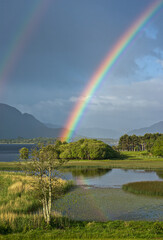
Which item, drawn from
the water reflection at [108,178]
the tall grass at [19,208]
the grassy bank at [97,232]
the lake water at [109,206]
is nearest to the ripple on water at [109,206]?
the lake water at [109,206]

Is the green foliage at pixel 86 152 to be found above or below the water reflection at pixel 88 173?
above

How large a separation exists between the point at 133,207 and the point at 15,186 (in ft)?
60.0

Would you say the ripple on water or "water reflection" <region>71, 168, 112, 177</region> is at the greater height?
"water reflection" <region>71, 168, 112, 177</region>

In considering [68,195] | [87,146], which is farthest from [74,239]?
[87,146]

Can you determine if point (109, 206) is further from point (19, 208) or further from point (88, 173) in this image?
point (88, 173)

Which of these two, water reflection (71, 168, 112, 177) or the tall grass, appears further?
water reflection (71, 168, 112, 177)

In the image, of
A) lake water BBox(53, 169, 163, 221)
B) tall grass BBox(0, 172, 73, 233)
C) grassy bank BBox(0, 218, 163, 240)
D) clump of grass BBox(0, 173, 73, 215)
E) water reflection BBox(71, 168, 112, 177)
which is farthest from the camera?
water reflection BBox(71, 168, 112, 177)

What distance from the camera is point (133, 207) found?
93.0 feet

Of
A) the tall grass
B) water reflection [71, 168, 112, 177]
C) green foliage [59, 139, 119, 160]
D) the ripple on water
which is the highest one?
green foliage [59, 139, 119, 160]

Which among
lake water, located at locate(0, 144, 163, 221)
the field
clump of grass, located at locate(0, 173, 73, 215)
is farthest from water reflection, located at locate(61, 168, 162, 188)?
the field

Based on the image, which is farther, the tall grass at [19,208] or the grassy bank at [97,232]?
the tall grass at [19,208]

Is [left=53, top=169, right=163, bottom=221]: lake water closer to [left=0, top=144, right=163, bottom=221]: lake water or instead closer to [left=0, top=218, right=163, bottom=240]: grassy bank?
[left=0, top=144, right=163, bottom=221]: lake water

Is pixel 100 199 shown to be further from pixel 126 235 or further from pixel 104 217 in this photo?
pixel 126 235

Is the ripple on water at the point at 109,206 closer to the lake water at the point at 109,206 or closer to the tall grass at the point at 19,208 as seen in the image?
the lake water at the point at 109,206
